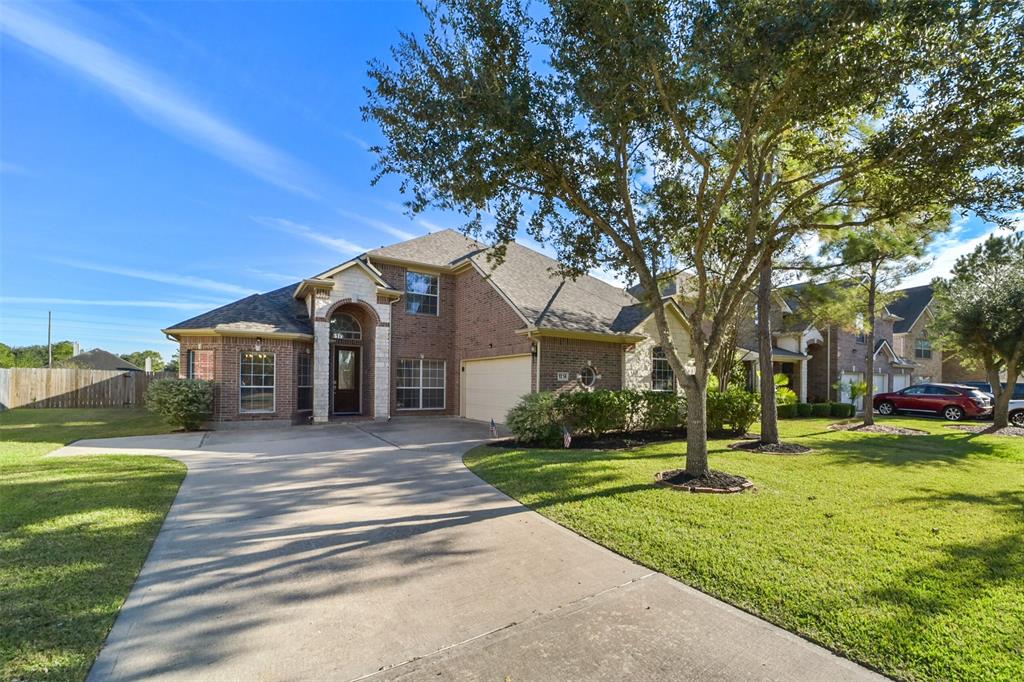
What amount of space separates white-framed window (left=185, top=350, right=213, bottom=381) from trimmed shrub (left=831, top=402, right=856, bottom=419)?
25.2m

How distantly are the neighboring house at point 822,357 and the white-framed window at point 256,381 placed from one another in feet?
66.1

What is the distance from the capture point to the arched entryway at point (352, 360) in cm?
1650

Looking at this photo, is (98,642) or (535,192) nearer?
(98,642)

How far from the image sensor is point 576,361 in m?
14.3

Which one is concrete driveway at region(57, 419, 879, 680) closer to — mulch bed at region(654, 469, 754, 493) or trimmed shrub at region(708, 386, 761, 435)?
mulch bed at region(654, 469, 754, 493)

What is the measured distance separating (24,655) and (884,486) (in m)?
10.1

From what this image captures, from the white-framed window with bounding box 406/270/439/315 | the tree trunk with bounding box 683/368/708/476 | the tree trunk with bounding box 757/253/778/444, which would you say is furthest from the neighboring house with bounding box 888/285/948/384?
the tree trunk with bounding box 683/368/708/476

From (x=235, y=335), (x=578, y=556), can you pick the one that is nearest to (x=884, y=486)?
(x=578, y=556)

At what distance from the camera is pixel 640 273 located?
799 centimetres

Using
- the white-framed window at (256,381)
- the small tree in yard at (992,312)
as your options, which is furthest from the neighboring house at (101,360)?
the small tree in yard at (992,312)

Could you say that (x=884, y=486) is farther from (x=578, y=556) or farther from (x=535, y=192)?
(x=535, y=192)

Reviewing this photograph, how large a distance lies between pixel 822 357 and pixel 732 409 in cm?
1606

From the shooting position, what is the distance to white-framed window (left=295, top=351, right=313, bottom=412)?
15406 mm

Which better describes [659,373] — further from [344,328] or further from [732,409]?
[344,328]
